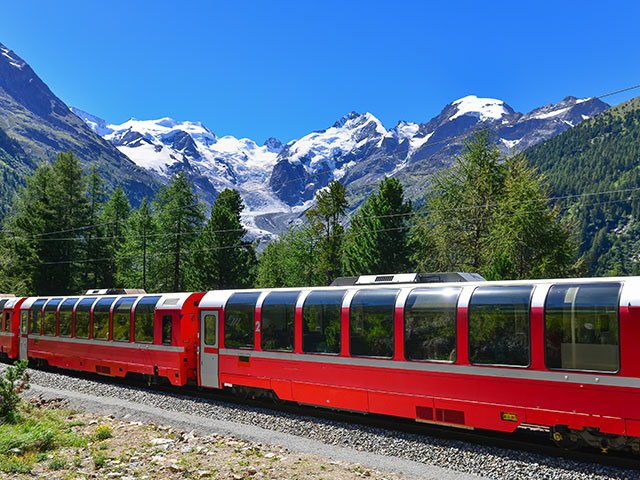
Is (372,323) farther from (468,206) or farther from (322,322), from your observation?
(468,206)

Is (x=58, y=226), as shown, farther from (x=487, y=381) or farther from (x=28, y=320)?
(x=487, y=381)

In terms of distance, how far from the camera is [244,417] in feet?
48.2

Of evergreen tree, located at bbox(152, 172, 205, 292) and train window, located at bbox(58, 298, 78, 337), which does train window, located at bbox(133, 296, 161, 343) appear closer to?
train window, located at bbox(58, 298, 78, 337)

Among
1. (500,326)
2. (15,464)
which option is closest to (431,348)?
(500,326)

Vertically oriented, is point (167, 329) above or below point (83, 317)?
below

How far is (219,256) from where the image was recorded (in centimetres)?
5738

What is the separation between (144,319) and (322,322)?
342 inches

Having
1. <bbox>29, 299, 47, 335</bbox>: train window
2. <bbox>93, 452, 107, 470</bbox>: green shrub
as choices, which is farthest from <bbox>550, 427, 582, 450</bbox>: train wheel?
<bbox>29, 299, 47, 335</bbox>: train window

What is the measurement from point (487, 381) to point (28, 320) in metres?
24.7

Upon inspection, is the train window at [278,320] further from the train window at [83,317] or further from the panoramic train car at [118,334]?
the train window at [83,317]

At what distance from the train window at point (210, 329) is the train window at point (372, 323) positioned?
5.71 meters

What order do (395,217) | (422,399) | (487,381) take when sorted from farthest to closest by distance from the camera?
1. (395,217)
2. (422,399)
3. (487,381)

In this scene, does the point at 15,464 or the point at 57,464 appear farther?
the point at 57,464

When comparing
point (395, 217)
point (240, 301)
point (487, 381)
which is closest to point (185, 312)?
point (240, 301)
